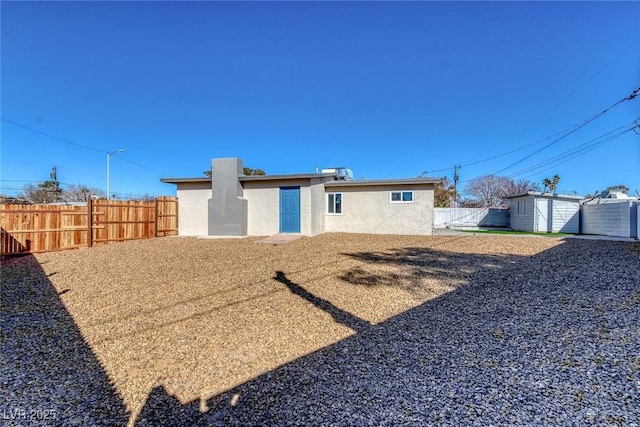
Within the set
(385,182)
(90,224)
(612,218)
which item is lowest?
(90,224)

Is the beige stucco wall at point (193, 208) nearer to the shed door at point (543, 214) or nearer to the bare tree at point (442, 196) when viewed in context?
the shed door at point (543, 214)

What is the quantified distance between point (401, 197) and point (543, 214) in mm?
10606

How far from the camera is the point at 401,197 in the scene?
14078 mm

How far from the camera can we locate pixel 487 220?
76.0 ft

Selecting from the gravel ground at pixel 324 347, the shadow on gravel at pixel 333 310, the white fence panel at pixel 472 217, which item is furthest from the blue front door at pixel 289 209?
the white fence panel at pixel 472 217

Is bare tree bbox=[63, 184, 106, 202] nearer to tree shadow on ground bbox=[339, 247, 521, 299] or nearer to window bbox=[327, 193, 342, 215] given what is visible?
window bbox=[327, 193, 342, 215]

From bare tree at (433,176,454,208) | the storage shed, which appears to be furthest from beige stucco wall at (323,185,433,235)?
bare tree at (433,176,454,208)

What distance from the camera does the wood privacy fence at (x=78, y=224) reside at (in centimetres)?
852

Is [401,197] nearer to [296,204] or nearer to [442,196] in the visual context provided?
[296,204]

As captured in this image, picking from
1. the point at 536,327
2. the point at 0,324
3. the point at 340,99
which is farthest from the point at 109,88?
the point at 536,327

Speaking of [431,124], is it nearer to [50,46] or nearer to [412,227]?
[412,227]

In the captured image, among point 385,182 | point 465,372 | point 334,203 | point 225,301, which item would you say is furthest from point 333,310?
point 334,203

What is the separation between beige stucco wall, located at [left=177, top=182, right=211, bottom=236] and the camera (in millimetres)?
14164

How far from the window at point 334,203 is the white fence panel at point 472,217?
38.6ft
